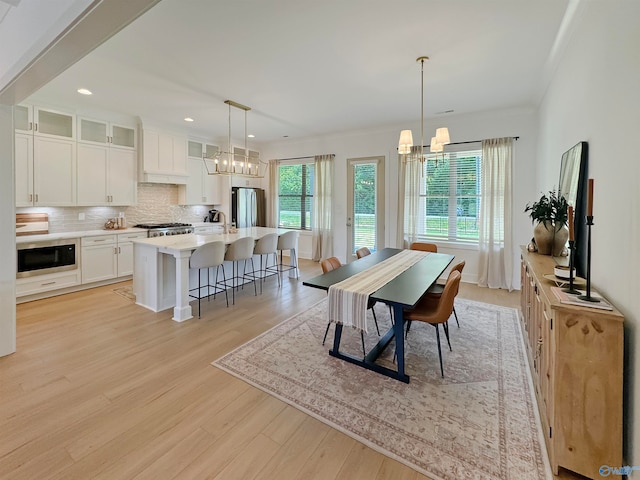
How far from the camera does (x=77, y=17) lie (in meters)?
1.50

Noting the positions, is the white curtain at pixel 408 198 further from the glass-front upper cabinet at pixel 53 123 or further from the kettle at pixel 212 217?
the glass-front upper cabinet at pixel 53 123

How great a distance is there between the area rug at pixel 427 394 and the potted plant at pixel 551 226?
1.02 meters

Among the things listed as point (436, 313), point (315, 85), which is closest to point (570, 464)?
point (436, 313)

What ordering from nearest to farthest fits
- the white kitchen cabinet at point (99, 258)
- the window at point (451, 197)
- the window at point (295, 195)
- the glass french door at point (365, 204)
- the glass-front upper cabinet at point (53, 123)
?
the glass-front upper cabinet at point (53, 123), the white kitchen cabinet at point (99, 258), the window at point (451, 197), the glass french door at point (365, 204), the window at point (295, 195)

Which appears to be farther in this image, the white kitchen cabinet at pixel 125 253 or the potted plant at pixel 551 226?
the white kitchen cabinet at pixel 125 253

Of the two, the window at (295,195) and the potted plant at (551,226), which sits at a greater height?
the window at (295,195)

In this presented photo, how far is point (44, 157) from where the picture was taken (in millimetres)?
4391

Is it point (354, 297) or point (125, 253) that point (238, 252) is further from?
point (354, 297)

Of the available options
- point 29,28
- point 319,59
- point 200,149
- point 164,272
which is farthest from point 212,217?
point 29,28

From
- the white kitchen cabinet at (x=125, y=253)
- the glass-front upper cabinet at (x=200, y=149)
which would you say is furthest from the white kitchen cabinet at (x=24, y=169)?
the glass-front upper cabinet at (x=200, y=149)

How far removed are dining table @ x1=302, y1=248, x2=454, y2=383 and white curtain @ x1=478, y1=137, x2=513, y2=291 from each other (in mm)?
2052

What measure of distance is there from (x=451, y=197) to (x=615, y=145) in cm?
379

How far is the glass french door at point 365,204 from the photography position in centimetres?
622

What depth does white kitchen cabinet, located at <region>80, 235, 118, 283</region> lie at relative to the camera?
466cm
